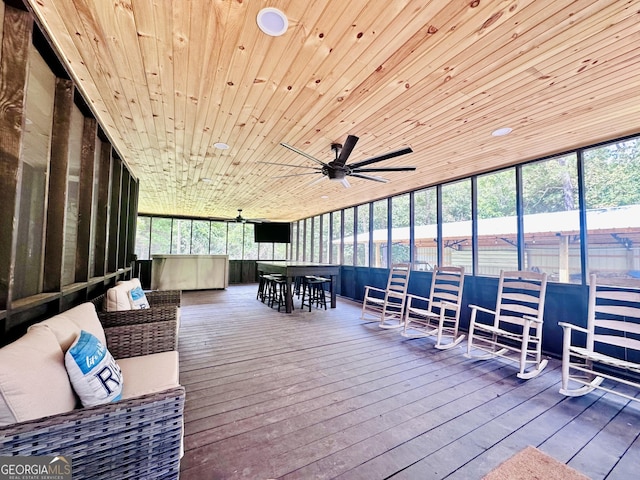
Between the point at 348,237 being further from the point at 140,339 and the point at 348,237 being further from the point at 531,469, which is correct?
the point at 531,469

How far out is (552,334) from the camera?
3.57 m

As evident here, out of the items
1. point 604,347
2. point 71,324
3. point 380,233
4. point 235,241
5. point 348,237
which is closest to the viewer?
point 71,324

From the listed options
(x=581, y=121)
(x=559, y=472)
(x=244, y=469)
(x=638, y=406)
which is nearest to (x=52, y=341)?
(x=244, y=469)

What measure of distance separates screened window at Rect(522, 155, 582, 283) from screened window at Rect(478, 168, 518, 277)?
0.17 m

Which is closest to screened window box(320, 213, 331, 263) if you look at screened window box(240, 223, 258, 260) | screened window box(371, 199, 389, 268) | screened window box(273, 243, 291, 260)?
screened window box(371, 199, 389, 268)

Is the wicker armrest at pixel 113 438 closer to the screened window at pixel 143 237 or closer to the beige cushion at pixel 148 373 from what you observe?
the beige cushion at pixel 148 373

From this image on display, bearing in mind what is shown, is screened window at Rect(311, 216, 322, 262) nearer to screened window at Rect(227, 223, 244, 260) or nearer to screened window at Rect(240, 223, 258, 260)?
screened window at Rect(240, 223, 258, 260)

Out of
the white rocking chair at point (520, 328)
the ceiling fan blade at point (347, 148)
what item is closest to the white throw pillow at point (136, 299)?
the ceiling fan blade at point (347, 148)

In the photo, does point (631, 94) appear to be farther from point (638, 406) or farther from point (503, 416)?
point (503, 416)

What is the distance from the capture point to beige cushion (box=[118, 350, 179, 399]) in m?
1.60

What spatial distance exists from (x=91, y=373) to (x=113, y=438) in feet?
1.36

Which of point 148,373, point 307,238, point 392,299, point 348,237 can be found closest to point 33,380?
point 148,373

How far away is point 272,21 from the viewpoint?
161cm

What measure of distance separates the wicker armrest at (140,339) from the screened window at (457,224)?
4.41 m
